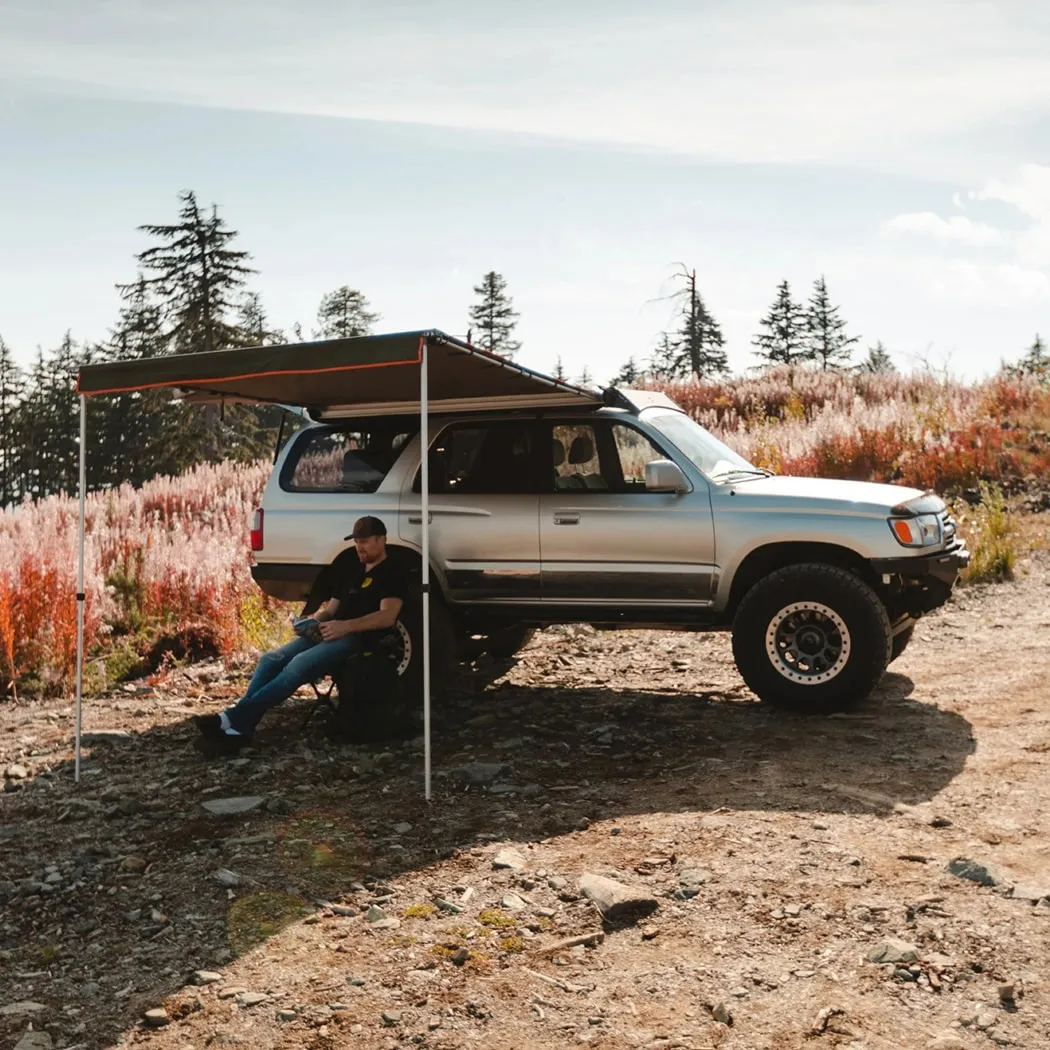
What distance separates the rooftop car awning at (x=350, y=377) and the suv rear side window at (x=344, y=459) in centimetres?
17

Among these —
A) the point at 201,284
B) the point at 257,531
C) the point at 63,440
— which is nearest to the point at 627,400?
the point at 257,531

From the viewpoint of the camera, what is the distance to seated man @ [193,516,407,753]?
25.0 ft

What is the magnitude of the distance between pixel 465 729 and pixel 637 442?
2391 millimetres

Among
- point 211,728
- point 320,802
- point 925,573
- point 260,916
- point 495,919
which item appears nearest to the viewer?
point 495,919

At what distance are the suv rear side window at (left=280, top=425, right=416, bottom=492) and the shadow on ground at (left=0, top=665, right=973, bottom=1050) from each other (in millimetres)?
1772

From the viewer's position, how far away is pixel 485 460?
872 cm

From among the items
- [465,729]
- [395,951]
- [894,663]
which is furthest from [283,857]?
[894,663]

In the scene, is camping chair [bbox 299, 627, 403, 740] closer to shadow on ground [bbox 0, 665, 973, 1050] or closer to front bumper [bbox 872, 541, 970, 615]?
shadow on ground [bbox 0, 665, 973, 1050]

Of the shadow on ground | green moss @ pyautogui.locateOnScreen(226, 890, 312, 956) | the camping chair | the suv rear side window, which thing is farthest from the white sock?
green moss @ pyautogui.locateOnScreen(226, 890, 312, 956)

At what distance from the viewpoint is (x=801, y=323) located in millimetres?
69938

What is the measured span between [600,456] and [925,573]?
2.38 m

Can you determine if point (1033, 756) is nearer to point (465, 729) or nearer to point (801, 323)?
point (465, 729)

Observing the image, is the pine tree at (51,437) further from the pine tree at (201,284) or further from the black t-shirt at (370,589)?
the black t-shirt at (370,589)

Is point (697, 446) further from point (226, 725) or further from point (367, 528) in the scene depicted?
point (226, 725)
